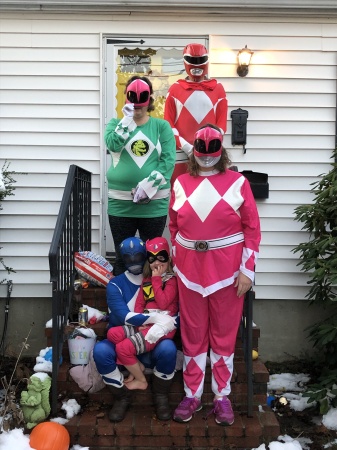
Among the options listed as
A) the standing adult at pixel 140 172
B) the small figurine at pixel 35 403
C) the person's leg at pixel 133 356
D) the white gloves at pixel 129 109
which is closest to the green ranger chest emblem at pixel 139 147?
the standing adult at pixel 140 172

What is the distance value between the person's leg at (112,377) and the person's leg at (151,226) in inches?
36.8

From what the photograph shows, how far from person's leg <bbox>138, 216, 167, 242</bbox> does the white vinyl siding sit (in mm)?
1232

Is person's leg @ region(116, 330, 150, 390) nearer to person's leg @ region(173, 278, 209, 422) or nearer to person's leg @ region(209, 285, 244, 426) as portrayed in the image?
person's leg @ region(173, 278, 209, 422)

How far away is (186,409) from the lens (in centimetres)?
331

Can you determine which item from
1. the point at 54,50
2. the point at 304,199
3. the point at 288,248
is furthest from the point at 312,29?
the point at 54,50

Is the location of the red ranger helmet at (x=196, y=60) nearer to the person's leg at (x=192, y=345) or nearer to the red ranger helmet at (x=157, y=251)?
the red ranger helmet at (x=157, y=251)

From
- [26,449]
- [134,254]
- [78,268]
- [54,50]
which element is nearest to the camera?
[26,449]

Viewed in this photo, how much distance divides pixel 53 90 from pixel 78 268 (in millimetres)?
1908

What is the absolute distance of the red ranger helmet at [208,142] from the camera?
3.22 meters

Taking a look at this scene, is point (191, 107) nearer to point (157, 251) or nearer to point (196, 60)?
point (196, 60)

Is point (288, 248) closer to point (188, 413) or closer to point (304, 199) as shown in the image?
point (304, 199)

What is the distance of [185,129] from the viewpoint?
435 centimetres

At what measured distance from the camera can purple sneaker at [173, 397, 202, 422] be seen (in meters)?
3.29

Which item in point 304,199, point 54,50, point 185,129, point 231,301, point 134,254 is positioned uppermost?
point 54,50
